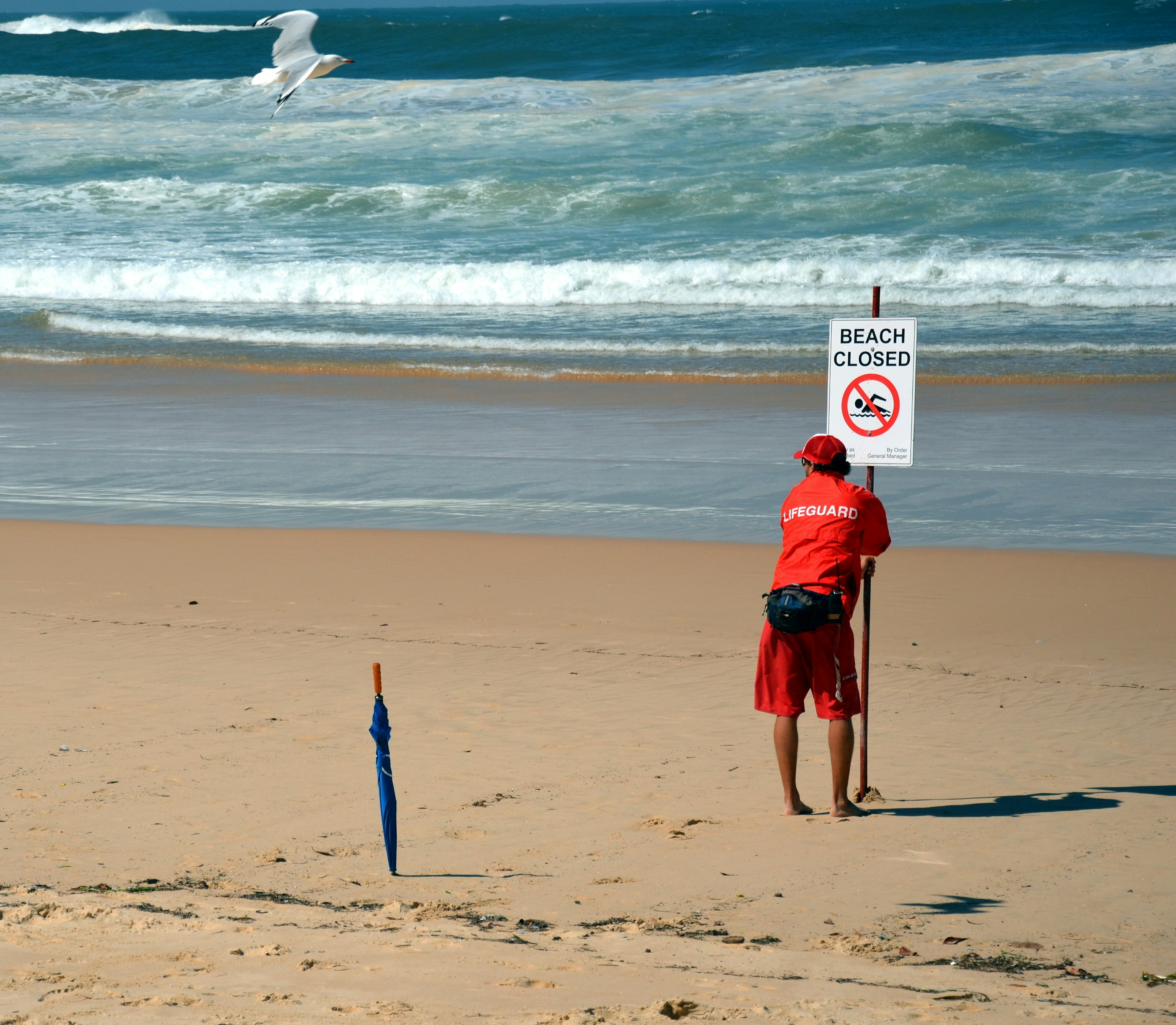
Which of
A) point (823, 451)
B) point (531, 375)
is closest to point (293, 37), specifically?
point (823, 451)

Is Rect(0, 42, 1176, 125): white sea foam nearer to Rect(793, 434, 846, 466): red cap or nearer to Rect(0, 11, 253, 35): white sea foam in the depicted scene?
Rect(0, 11, 253, 35): white sea foam

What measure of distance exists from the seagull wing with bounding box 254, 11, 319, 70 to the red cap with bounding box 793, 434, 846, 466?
4.11 metres

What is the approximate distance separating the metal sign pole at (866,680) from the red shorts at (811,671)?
7.8 inches

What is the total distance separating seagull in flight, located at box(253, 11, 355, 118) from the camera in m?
7.82

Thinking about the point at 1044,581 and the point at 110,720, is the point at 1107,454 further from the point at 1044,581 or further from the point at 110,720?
the point at 110,720

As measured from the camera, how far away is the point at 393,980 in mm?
3816

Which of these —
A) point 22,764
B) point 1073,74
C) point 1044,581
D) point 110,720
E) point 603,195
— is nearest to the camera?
point 22,764

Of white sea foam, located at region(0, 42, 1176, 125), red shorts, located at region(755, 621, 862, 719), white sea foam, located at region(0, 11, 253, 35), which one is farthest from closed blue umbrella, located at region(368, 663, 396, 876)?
white sea foam, located at region(0, 11, 253, 35)

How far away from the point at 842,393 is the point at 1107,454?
7.16 meters

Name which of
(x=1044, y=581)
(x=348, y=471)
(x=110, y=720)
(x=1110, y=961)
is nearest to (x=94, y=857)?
(x=110, y=720)

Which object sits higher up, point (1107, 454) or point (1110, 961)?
point (1107, 454)

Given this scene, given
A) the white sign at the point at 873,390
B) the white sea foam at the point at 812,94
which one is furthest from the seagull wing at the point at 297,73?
the white sea foam at the point at 812,94

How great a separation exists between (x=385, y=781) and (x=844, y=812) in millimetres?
Result: 1859

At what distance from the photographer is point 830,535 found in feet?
18.1
